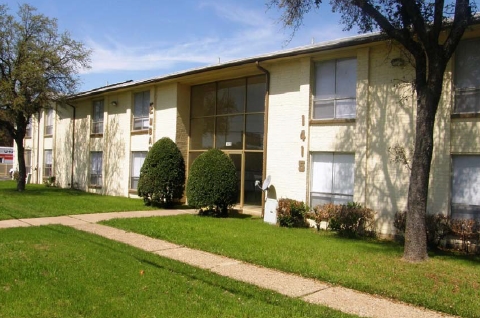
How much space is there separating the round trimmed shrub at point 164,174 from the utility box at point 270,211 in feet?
14.4

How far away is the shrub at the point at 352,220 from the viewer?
1131 cm

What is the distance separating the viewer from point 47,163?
96.8 feet

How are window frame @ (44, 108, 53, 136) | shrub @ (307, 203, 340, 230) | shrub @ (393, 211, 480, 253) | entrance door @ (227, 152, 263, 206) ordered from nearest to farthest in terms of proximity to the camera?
shrub @ (393, 211, 480, 253), shrub @ (307, 203, 340, 230), entrance door @ (227, 152, 263, 206), window frame @ (44, 108, 53, 136)

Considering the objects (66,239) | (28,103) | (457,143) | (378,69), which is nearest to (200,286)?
(66,239)

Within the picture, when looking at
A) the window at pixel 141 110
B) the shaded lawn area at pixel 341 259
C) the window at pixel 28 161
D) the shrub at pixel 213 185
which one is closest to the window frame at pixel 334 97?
the shrub at pixel 213 185

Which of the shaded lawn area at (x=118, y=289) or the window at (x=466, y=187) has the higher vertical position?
the window at (x=466, y=187)

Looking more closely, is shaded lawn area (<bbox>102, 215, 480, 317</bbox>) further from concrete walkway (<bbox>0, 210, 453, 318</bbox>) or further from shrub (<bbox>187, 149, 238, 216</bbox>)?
shrub (<bbox>187, 149, 238, 216</bbox>)

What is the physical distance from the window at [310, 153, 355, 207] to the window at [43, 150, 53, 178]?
21662 millimetres

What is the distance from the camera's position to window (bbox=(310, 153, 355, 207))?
41.0 ft

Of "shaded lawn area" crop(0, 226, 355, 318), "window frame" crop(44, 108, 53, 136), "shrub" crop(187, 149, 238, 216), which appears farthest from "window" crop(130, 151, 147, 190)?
"shaded lawn area" crop(0, 226, 355, 318)

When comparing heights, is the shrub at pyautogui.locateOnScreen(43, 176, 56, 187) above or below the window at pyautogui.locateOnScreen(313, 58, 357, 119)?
below

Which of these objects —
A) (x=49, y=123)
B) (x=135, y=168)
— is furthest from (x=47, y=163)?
(x=135, y=168)

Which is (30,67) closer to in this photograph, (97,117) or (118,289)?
(97,117)

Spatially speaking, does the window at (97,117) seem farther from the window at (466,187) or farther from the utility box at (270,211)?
the window at (466,187)
